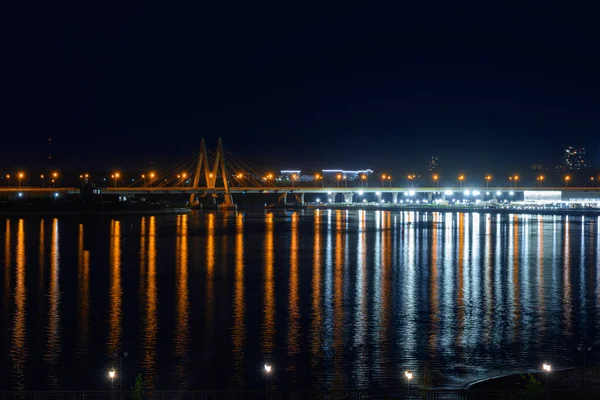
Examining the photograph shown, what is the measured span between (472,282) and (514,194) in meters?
82.6

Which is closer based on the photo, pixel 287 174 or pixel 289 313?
pixel 289 313

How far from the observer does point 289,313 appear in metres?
15.2

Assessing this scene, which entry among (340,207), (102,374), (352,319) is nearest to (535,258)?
(352,319)

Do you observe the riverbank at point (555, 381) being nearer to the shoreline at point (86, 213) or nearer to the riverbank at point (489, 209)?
the shoreline at point (86, 213)

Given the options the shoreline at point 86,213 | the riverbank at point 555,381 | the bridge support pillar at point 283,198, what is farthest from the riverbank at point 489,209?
the riverbank at point 555,381

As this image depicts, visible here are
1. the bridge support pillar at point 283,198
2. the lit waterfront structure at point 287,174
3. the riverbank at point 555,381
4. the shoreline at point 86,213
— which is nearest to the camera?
the riverbank at point 555,381

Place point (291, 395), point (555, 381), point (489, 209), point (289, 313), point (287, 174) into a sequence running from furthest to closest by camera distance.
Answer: point (287, 174) → point (489, 209) → point (289, 313) → point (555, 381) → point (291, 395)

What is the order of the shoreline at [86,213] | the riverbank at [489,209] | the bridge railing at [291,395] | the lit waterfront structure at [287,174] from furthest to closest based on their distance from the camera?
the lit waterfront structure at [287,174] → the riverbank at [489,209] → the shoreline at [86,213] → the bridge railing at [291,395]

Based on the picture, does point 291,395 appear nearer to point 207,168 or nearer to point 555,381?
point 555,381

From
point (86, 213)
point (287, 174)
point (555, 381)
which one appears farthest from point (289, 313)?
point (287, 174)

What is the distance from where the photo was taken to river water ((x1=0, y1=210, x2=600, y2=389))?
11.0 metres

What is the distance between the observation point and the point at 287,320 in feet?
47.3

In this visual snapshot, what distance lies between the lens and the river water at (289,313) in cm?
1099

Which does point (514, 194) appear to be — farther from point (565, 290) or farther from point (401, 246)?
point (565, 290)
